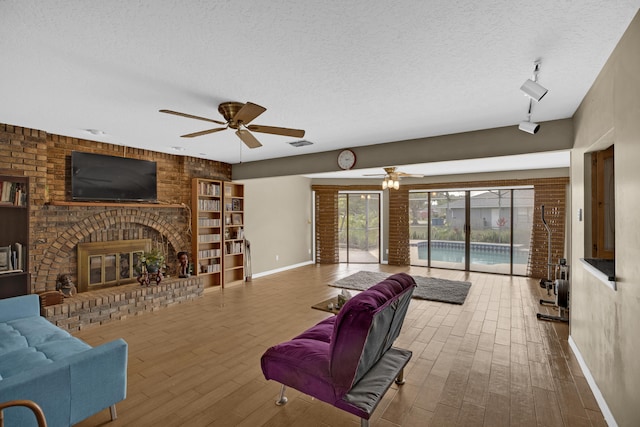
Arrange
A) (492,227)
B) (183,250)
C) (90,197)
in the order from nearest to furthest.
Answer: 1. (90,197)
2. (183,250)
3. (492,227)

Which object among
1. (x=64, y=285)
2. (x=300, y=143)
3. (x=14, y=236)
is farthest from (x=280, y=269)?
(x=14, y=236)

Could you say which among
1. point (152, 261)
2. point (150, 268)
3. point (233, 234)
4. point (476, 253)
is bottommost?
point (476, 253)

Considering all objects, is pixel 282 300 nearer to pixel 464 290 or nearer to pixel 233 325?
pixel 233 325

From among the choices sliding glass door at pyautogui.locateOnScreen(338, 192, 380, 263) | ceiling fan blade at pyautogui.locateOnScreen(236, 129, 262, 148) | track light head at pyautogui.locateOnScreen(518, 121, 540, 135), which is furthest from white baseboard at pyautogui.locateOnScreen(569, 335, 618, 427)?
sliding glass door at pyautogui.locateOnScreen(338, 192, 380, 263)

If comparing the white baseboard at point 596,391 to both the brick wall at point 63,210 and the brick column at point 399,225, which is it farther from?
the brick wall at point 63,210

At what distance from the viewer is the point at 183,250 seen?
5.61m

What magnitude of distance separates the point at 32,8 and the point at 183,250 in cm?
453

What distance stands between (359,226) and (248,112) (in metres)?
6.80

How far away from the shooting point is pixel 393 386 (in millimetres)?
2639

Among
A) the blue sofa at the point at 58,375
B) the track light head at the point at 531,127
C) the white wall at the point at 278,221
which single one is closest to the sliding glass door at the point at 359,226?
the white wall at the point at 278,221

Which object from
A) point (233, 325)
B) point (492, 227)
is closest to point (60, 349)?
point (233, 325)

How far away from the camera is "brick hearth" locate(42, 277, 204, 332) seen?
3.81m

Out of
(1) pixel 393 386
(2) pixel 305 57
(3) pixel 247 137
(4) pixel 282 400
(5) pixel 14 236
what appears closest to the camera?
(2) pixel 305 57

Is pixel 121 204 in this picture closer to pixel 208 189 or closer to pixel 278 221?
pixel 208 189
